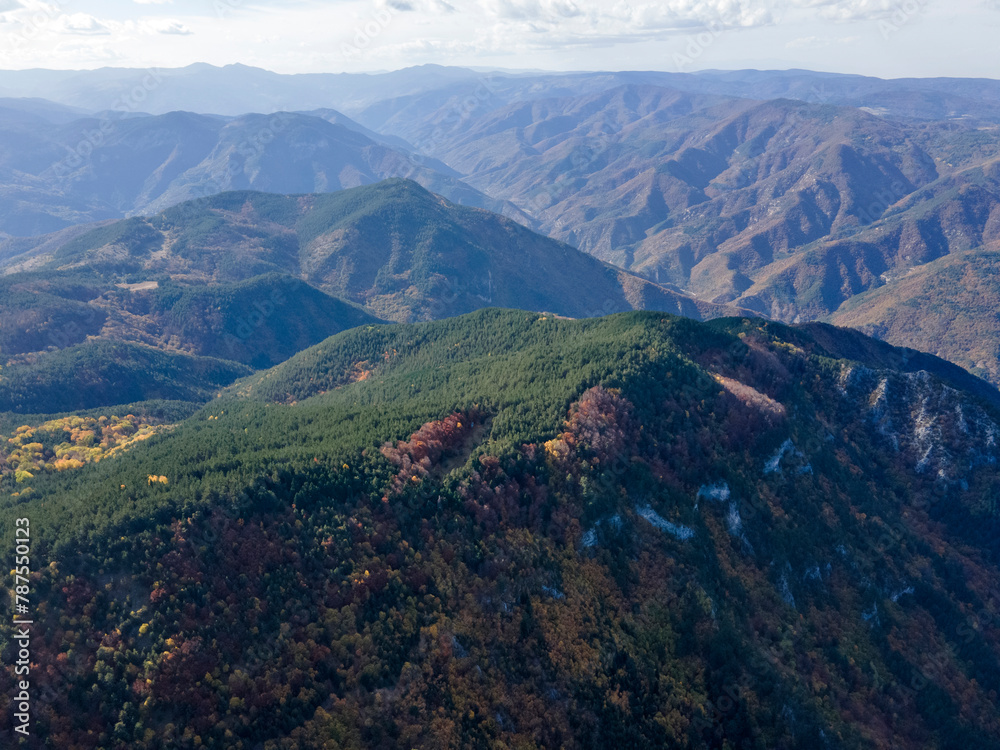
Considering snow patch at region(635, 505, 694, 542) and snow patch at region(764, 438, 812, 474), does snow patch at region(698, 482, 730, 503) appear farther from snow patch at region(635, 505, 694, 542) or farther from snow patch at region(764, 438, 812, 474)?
snow patch at region(764, 438, 812, 474)

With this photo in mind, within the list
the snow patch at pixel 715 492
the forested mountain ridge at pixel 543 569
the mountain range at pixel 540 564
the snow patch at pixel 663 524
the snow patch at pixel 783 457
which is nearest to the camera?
the mountain range at pixel 540 564

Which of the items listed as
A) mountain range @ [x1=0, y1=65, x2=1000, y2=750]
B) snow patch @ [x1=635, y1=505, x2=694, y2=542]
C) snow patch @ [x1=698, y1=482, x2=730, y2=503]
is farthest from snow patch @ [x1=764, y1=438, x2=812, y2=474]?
snow patch @ [x1=635, y1=505, x2=694, y2=542]

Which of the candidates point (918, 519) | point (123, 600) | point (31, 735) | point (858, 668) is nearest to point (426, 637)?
point (123, 600)

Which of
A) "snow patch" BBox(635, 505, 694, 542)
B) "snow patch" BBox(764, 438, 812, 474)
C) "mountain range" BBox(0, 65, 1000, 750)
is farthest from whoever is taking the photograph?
"snow patch" BBox(764, 438, 812, 474)

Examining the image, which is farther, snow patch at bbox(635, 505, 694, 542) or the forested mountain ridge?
snow patch at bbox(635, 505, 694, 542)

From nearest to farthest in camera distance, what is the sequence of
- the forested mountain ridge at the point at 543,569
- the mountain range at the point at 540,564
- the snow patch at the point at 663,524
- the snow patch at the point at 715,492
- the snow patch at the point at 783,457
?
the mountain range at the point at 540,564, the forested mountain ridge at the point at 543,569, the snow patch at the point at 663,524, the snow patch at the point at 715,492, the snow patch at the point at 783,457

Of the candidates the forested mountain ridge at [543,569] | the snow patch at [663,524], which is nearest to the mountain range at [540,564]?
the forested mountain ridge at [543,569]

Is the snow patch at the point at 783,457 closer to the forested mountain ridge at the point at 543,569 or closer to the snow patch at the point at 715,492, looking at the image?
the forested mountain ridge at the point at 543,569

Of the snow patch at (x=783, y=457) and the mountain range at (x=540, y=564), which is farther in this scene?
the snow patch at (x=783, y=457)
